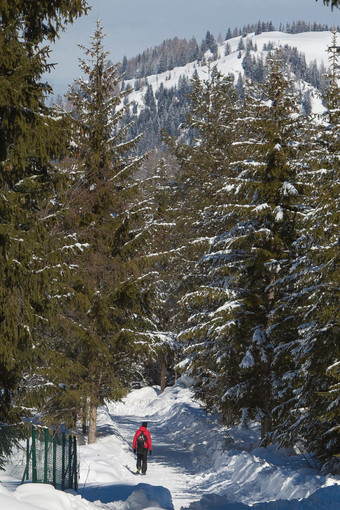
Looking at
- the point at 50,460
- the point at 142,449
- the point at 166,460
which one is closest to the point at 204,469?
the point at 142,449

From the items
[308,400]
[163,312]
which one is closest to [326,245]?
[308,400]

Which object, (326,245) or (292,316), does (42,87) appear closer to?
(326,245)

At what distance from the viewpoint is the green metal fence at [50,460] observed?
1052cm

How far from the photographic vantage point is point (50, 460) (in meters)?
11.4

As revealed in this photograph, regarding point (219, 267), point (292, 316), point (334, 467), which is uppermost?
point (219, 267)

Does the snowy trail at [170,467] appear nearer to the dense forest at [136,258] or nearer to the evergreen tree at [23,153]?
the dense forest at [136,258]

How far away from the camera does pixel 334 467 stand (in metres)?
13.8

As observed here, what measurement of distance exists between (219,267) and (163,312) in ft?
89.1

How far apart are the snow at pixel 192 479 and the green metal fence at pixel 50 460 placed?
0.29 meters

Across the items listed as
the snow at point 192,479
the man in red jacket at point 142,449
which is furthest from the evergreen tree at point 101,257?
the snow at point 192,479

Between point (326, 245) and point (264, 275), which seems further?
point (264, 275)

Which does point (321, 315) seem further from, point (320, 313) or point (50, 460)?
point (50, 460)

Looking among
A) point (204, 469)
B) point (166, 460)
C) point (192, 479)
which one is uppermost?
point (192, 479)

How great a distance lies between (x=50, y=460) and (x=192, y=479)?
709 centimetres
